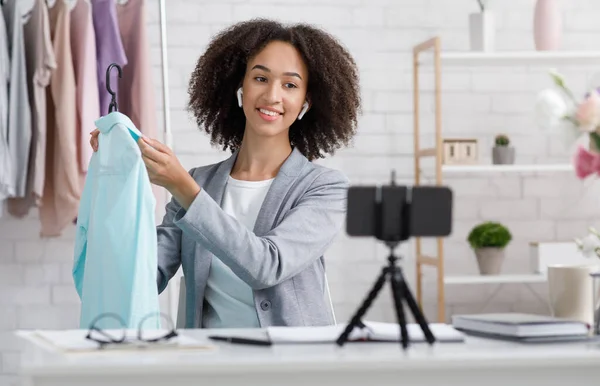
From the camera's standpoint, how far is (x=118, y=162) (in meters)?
2.16

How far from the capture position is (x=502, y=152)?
12.9 feet

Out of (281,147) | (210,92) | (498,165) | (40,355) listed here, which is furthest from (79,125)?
(40,355)

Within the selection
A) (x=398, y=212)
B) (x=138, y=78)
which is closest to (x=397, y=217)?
(x=398, y=212)

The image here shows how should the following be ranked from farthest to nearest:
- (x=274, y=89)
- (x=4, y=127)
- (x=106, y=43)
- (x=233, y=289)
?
(x=106, y=43) < (x=4, y=127) < (x=274, y=89) < (x=233, y=289)

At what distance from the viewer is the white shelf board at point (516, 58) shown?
12.7ft

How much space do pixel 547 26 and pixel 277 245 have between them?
2193mm

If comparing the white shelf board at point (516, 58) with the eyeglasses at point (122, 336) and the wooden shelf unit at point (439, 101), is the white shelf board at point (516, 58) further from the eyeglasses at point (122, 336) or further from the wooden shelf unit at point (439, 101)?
the eyeglasses at point (122, 336)

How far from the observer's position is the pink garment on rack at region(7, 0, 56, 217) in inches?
140

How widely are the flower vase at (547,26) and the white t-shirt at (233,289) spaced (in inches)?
75.0

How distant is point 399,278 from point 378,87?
8.73 feet

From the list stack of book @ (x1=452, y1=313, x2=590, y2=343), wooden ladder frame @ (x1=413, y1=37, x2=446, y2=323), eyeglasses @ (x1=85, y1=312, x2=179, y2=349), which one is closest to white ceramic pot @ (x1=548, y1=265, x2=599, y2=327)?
stack of book @ (x1=452, y1=313, x2=590, y2=343)

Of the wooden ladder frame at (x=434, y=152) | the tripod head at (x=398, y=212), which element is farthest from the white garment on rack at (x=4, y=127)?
the tripod head at (x=398, y=212)

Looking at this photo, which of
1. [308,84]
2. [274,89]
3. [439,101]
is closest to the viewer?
[274,89]

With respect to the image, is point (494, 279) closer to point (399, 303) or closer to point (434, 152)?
point (434, 152)
